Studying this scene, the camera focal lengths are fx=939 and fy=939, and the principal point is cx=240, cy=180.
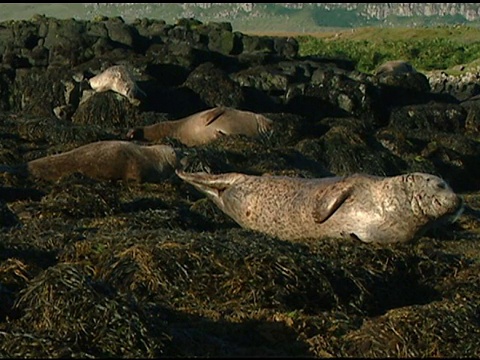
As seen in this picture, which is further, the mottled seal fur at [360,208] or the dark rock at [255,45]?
the dark rock at [255,45]

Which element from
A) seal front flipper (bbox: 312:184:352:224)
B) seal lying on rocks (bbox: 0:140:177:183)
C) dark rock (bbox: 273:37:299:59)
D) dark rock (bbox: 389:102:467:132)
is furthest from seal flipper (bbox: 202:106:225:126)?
dark rock (bbox: 273:37:299:59)

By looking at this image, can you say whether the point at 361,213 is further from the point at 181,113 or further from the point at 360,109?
the point at 360,109

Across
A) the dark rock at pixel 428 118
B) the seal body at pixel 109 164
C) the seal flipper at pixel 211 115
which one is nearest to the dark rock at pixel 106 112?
the seal flipper at pixel 211 115

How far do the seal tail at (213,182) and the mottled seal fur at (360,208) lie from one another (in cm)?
74

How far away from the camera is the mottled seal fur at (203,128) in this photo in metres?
15.7

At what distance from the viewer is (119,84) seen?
1986 centimetres

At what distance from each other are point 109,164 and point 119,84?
8951 mm

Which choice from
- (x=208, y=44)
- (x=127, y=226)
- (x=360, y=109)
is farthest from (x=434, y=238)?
(x=208, y=44)

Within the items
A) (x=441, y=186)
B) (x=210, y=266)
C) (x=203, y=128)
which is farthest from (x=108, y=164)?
(x=210, y=266)

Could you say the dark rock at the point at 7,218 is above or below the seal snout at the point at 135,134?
above

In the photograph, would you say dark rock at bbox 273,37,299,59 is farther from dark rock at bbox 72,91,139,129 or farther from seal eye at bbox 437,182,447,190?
seal eye at bbox 437,182,447,190

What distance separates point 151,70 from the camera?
78.0 ft

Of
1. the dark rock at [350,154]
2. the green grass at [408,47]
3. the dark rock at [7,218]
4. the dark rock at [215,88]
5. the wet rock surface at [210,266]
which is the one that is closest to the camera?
the wet rock surface at [210,266]

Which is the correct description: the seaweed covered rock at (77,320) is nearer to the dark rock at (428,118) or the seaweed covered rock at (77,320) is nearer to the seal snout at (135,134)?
the seal snout at (135,134)
